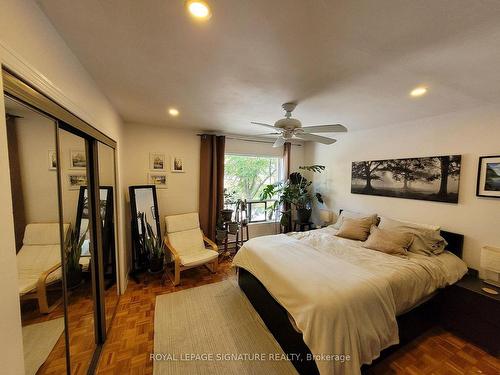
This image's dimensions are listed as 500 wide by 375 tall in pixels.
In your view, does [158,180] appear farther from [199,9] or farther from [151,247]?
[199,9]

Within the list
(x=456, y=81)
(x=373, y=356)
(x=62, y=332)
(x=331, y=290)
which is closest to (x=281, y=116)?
(x=456, y=81)

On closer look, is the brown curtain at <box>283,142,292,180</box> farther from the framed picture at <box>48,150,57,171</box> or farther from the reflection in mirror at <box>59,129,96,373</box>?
the framed picture at <box>48,150,57,171</box>

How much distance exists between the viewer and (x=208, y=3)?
3.12 feet

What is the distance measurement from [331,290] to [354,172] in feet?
8.61

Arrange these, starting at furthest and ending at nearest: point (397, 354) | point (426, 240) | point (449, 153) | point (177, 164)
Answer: point (177, 164) → point (449, 153) → point (426, 240) → point (397, 354)

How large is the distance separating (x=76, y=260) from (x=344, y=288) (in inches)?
76.9

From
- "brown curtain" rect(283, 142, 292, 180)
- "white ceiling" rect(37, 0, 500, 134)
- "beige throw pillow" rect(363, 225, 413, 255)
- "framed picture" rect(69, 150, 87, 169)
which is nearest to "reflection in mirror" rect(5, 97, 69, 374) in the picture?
"framed picture" rect(69, 150, 87, 169)

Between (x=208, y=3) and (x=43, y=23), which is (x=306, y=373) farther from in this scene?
(x=43, y=23)

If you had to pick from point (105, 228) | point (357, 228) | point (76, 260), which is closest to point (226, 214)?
point (105, 228)

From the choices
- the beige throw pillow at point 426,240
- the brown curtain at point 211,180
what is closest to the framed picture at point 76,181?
the brown curtain at point 211,180

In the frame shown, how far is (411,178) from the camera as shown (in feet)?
9.36

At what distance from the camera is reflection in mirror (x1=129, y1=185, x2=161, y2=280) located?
3010 millimetres

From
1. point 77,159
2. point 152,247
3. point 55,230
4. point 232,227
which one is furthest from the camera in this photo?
point 232,227

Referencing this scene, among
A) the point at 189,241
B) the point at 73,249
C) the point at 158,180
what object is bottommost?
the point at 189,241
